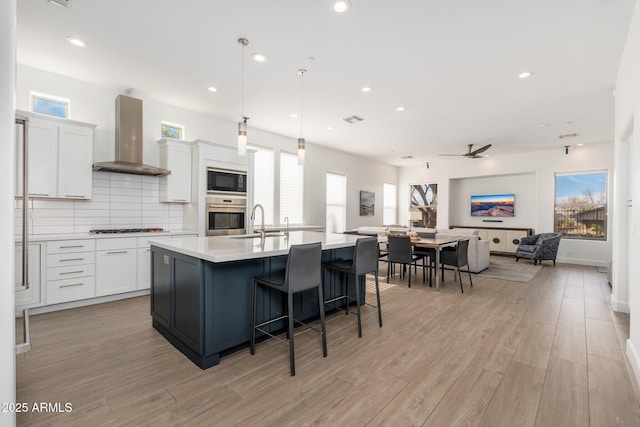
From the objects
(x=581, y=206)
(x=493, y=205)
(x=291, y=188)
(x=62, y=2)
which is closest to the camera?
(x=62, y=2)

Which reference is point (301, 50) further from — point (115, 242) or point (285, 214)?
point (285, 214)

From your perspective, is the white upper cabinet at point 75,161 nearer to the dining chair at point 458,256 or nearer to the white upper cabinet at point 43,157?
the white upper cabinet at point 43,157

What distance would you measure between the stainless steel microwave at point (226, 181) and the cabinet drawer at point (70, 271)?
6.08 ft

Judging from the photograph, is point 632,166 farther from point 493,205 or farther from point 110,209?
point 493,205

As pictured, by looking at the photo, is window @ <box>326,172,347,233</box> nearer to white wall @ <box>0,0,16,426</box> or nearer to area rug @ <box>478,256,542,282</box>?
area rug @ <box>478,256,542,282</box>

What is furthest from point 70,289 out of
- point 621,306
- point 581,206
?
point 581,206

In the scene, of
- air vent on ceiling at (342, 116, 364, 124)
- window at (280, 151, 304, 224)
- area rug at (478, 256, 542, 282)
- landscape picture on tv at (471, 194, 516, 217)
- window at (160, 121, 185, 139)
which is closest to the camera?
window at (160, 121, 185, 139)

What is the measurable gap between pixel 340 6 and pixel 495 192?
840 cm

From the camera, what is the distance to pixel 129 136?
4.15 meters

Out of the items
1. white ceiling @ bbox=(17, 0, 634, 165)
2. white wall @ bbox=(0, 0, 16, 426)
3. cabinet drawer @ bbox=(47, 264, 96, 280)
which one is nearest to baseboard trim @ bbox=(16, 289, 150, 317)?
cabinet drawer @ bbox=(47, 264, 96, 280)

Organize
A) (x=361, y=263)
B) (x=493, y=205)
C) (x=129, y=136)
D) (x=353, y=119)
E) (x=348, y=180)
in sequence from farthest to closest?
(x=493, y=205), (x=348, y=180), (x=353, y=119), (x=129, y=136), (x=361, y=263)

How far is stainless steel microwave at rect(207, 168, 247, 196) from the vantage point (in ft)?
15.6

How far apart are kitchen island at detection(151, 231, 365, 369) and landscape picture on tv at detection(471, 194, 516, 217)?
773 cm

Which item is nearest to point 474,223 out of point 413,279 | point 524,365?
point 413,279
